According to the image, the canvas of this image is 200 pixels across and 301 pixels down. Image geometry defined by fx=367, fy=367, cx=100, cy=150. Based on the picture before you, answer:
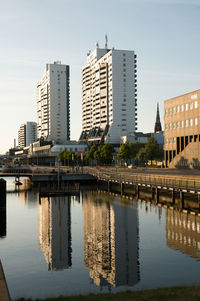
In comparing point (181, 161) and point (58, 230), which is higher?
point (181, 161)

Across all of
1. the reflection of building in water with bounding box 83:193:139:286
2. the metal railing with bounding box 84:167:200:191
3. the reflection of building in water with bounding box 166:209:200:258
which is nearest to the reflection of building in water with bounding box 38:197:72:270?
the reflection of building in water with bounding box 83:193:139:286

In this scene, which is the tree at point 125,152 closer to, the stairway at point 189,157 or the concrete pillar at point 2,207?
the stairway at point 189,157

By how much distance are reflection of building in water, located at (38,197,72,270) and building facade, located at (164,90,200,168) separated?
5015 cm

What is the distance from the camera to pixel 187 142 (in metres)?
113

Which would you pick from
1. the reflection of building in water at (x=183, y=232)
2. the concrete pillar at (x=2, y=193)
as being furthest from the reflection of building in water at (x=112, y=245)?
the concrete pillar at (x=2, y=193)

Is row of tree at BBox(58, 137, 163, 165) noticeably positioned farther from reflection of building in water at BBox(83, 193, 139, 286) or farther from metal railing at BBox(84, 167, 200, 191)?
reflection of building in water at BBox(83, 193, 139, 286)

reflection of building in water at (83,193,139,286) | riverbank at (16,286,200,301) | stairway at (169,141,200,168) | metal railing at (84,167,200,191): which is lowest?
reflection of building in water at (83,193,139,286)

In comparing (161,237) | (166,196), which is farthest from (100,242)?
(166,196)

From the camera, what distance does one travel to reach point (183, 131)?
112812 mm

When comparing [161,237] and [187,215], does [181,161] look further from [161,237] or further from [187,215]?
Answer: [161,237]

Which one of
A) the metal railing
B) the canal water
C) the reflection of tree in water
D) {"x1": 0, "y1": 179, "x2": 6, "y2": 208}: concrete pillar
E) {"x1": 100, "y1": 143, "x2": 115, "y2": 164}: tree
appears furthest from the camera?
{"x1": 100, "y1": 143, "x2": 115, "y2": 164}: tree

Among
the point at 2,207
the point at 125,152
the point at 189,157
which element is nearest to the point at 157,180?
the point at 2,207

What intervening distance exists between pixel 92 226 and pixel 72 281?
20.0m

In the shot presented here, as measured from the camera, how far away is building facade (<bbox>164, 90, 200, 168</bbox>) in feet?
348
